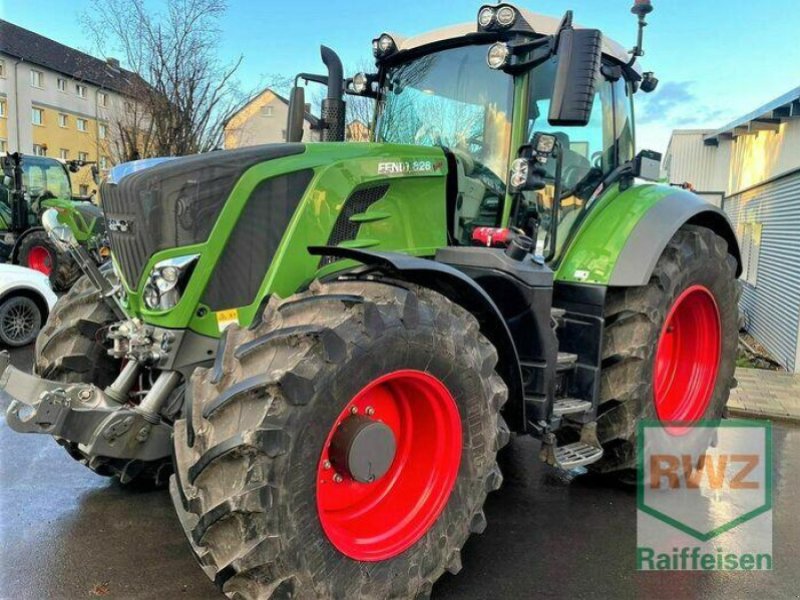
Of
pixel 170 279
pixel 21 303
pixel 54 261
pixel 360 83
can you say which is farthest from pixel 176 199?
pixel 54 261

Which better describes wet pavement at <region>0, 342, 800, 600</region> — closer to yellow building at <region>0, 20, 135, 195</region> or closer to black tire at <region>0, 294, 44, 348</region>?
black tire at <region>0, 294, 44, 348</region>

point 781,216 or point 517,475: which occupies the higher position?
point 781,216

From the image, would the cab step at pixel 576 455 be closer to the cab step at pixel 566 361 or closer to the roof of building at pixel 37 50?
the cab step at pixel 566 361

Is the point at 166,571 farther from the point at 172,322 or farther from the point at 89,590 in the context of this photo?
the point at 172,322

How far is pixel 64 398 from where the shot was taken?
271 cm

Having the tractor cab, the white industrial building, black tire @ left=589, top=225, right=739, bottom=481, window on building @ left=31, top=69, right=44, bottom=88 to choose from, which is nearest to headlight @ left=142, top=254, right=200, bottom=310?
the tractor cab

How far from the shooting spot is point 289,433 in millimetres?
2287

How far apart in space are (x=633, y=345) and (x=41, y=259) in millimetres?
12083

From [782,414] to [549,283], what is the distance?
163 inches

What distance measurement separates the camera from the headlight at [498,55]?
3.43 meters

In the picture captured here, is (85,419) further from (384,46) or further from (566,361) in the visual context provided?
(384,46)

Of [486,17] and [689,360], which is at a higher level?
[486,17]

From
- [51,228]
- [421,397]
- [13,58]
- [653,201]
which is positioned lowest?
[421,397]

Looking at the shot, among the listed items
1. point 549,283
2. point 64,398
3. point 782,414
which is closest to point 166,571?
point 64,398
